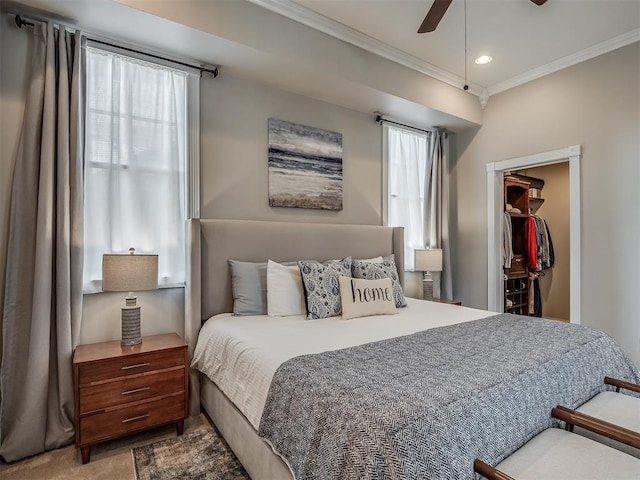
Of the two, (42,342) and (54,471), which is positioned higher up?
(42,342)

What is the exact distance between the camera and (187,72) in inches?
107

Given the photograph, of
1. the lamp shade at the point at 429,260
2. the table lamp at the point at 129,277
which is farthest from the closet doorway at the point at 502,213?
the table lamp at the point at 129,277

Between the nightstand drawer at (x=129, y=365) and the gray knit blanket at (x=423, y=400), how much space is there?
95cm

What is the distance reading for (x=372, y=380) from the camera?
132cm

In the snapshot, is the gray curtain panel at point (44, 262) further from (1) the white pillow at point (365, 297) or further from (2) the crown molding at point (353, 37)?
(1) the white pillow at point (365, 297)

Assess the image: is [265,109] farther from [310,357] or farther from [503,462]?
[503,462]

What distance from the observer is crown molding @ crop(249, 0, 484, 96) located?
2.60 m

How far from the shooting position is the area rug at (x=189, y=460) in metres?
1.86

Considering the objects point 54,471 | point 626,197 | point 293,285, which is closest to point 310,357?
point 293,285

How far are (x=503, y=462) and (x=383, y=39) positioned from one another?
312cm

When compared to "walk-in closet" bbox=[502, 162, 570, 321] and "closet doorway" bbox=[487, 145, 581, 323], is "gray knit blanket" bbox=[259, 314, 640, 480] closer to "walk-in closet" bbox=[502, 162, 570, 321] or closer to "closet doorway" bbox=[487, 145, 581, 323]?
"closet doorway" bbox=[487, 145, 581, 323]

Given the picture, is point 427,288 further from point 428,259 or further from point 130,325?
point 130,325

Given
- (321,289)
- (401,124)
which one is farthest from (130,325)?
(401,124)

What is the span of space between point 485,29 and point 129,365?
11.9 feet
